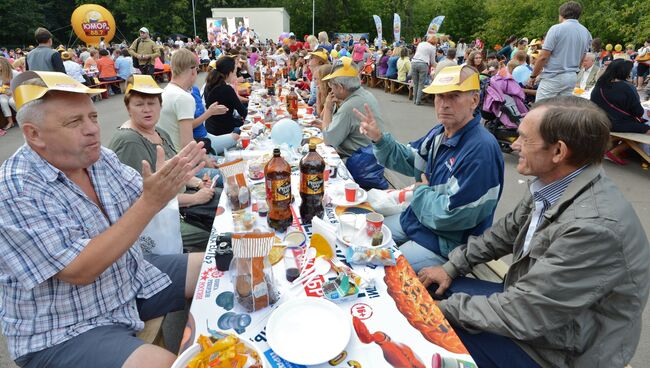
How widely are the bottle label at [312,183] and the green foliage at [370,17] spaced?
1123 inches

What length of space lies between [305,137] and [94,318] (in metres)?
2.84

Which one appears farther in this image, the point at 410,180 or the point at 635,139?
A: the point at 635,139

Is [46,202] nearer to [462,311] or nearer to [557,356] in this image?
[462,311]

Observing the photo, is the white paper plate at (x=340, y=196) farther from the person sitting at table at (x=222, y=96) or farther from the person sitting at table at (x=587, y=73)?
the person sitting at table at (x=587, y=73)

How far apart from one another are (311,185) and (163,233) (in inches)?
39.4

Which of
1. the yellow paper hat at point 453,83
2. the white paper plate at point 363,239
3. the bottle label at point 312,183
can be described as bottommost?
the white paper plate at point 363,239

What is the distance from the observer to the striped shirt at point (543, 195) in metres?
1.69

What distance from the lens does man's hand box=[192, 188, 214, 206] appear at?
2.87 m

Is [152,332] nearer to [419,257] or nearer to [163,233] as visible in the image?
[163,233]

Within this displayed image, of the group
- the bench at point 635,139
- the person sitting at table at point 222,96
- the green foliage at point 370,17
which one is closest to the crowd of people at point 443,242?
the person sitting at table at point 222,96

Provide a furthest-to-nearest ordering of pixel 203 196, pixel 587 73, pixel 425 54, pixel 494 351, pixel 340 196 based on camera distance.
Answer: pixel 425 54 → pixel 587 73 → pixel 203 196 → pixel 340 196 → pixel 494 351

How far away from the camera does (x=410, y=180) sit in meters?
5.48

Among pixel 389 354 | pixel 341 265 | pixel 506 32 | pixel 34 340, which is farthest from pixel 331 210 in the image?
pixel 506 32

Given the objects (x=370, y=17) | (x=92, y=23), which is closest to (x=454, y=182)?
(x=92, y=23)
